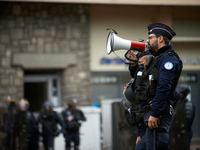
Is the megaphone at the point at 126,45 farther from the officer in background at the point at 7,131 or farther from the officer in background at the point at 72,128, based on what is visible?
the officer in background at the point at 72,128

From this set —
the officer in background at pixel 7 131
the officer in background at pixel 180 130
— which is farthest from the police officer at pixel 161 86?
the officer in background at pixel 7 131

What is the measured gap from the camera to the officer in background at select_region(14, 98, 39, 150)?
1202cm

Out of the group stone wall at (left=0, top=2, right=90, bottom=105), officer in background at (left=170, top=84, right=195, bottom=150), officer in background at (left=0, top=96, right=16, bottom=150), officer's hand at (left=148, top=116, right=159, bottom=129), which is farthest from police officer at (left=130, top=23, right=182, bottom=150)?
stone wall at (left=0, top=2, right=90, bottom=105)

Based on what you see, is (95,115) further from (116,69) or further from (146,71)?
(146,71)

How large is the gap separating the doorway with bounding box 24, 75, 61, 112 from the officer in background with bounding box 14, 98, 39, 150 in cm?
284

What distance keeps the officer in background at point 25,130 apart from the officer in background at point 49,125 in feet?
1.23

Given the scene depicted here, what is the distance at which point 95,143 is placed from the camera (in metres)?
13.4

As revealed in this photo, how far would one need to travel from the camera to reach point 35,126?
13.4 metres

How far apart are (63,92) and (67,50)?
1.52m

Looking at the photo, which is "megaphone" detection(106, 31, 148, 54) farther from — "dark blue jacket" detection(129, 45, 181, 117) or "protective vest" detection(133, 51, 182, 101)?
"dark blue jacket" detection(129, 45, 181, 117)

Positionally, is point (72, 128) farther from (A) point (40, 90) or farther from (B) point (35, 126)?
(A) point (40, 90)

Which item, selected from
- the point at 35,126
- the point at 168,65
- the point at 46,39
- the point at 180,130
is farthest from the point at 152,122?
the point at 46,39

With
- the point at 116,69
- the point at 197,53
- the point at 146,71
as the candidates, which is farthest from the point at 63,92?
the point at 146,71

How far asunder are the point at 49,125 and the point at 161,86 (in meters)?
8.71
